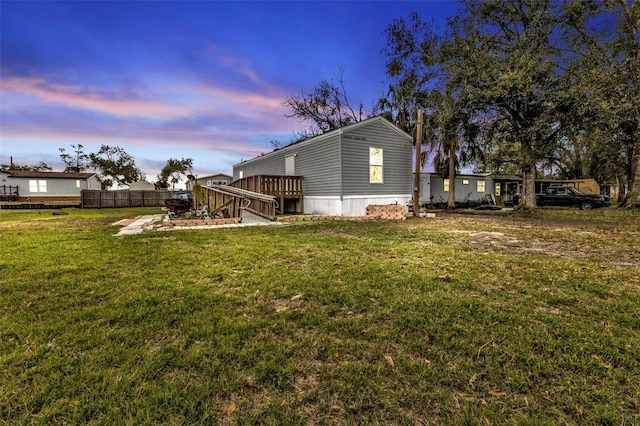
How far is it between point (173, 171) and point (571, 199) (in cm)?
4854

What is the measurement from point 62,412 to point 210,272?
262 cm

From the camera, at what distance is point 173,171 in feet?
152

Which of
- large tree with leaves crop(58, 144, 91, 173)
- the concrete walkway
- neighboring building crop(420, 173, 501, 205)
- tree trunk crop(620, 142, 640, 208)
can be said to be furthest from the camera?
large tree with leaves crop(58, 144, 91, 173)

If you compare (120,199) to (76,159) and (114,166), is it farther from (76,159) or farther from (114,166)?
(76,159)

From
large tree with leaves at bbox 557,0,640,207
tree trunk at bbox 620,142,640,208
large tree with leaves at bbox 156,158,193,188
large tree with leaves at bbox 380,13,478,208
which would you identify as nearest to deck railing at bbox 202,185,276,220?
large tree with leaves at bbox 380,13,478,208

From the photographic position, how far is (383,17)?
19.7 meters

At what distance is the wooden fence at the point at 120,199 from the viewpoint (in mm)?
23016

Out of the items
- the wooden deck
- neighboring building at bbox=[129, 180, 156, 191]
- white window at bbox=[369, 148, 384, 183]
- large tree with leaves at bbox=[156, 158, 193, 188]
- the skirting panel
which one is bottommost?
the skirting panel

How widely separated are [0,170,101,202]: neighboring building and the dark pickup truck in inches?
1517

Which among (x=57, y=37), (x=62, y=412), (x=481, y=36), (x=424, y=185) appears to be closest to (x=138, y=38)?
(x=57, y=37)

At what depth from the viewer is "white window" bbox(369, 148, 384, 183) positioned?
44.6 ft

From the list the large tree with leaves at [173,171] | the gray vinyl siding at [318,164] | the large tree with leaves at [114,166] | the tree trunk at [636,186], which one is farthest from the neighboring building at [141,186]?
the tree trunk at [636,186]

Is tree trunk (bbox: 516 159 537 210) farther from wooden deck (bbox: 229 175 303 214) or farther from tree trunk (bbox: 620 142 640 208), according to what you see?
wooden deck (bbox: 229 175 303 214)

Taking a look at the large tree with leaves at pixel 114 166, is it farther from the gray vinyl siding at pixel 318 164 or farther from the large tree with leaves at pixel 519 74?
the large tree with leaves at pixel 519 74
